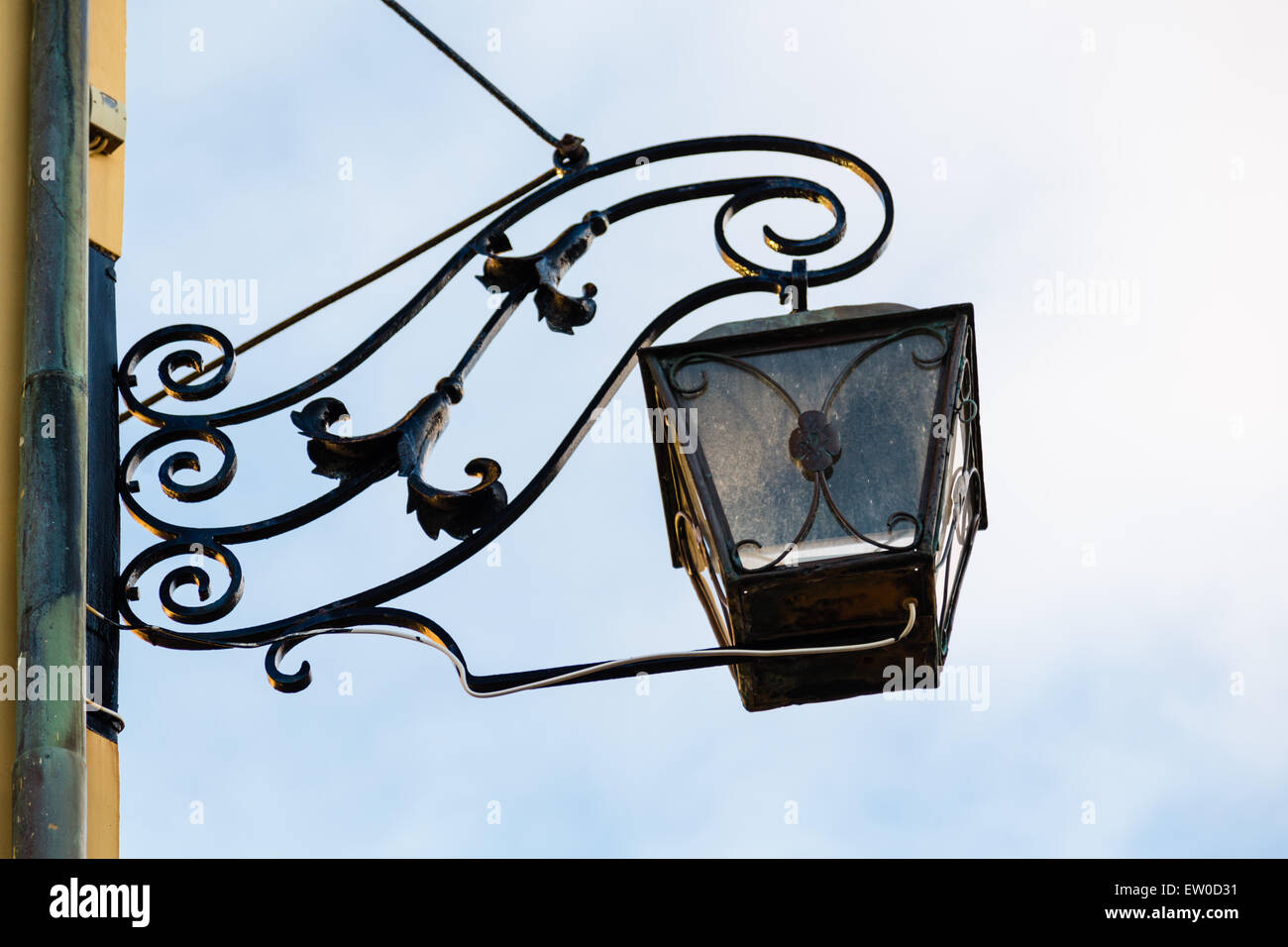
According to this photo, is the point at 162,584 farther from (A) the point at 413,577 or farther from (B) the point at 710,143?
(B) the point at 710,143

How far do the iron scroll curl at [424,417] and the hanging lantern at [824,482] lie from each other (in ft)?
0.62

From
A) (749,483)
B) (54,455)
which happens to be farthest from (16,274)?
(749,483)

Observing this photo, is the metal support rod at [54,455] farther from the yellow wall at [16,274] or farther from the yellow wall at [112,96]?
the yellow wall at [112,96]

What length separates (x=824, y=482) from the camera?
4.58m

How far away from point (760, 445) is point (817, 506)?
18 centimetres

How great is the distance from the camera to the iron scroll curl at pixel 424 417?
4574 millimetres

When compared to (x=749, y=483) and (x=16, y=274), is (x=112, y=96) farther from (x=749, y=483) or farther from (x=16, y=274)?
(x=749, y=483)

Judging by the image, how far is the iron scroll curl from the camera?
457cm

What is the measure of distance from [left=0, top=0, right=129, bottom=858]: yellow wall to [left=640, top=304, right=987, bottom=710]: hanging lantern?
45.7 inches

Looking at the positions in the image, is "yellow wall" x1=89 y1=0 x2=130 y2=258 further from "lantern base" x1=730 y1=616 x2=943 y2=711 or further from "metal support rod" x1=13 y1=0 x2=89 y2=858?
"lantern base" x1=730 y1=616 x2=943 y2=711

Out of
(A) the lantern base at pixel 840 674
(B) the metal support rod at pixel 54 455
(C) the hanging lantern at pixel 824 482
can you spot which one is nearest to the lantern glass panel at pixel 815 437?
(C) the hanging lantern at pixel 824 482

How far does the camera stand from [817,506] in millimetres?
4562

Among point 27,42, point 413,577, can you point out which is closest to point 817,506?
point 413,577
